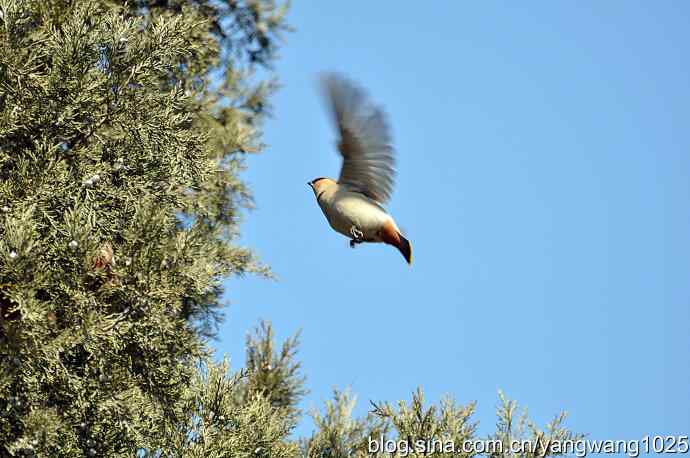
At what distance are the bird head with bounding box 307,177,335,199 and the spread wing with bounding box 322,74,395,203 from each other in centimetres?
18

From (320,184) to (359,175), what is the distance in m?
0.42

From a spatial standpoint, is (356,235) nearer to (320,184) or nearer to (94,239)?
(320,184)

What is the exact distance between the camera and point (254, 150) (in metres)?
7.65

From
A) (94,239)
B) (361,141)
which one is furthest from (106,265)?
(361,141)

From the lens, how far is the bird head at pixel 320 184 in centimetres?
612

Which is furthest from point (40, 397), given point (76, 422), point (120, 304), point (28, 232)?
point (28, 232)

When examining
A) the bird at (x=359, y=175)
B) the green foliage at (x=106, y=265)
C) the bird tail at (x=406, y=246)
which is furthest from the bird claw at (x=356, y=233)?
the green foliage at (x=106, y=265)

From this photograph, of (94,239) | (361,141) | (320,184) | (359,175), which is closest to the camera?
(94,239)

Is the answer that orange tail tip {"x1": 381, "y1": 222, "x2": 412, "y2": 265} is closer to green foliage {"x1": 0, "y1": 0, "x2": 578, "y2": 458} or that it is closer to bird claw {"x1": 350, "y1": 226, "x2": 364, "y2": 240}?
bird claw {"x1": 350, "y1": 226, "x2": 364, "y2": 240}

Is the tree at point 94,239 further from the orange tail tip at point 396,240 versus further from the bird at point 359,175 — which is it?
the orange tail tip at point 396,240

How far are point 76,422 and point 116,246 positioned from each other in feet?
2.54

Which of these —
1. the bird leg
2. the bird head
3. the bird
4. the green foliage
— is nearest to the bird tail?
the bird

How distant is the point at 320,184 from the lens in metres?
6.20

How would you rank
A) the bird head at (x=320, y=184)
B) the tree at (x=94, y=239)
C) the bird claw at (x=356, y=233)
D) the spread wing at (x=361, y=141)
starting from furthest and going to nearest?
the bird head at (x=320, y=184) < the bird claw at (x=356, y=233) < the spread wing at (x=361, y=141) < the tree at (x=94, y=239)
